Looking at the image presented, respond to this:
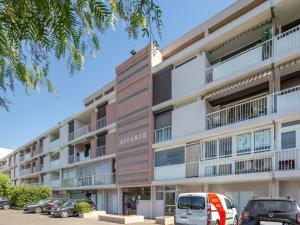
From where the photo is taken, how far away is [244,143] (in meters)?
24.5

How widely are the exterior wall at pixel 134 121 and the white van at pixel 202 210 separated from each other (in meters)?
13.2

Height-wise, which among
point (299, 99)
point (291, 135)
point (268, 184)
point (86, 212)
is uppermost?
point (299, 99)

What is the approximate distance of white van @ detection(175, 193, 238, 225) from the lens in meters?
19.0

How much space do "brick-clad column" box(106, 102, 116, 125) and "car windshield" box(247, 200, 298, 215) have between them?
95.7 feet

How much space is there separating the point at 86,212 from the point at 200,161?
41.5ft

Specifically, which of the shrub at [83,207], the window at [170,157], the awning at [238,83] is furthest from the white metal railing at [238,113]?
the shrub at [83,207]

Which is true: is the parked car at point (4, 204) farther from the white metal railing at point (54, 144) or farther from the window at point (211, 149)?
the window at point (211, 149)

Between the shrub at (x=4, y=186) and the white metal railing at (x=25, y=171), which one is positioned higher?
the white metal railing at (x=25, y=171)

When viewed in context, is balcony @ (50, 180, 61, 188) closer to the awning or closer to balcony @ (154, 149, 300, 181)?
balcony @ (154, 149, 300, 181)

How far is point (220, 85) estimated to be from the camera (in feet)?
86.5

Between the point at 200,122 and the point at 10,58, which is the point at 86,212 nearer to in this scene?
the point at 200,122

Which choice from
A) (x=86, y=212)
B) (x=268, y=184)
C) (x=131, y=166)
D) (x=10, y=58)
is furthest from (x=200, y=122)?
(x=10, y=58)

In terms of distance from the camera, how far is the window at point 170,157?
30.4 metres

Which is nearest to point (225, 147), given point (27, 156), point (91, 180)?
point (91, 180)
